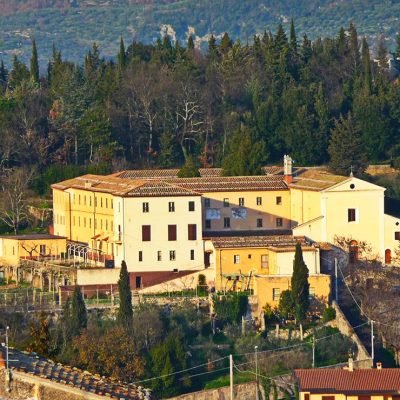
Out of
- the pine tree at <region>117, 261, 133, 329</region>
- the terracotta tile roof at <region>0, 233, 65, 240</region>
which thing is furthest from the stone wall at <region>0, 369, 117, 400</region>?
the terracotta tile roof at <region>0, 233, 65, 240</region>

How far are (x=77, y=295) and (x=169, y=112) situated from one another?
2360cm

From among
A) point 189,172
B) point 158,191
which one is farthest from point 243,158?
point 158,191

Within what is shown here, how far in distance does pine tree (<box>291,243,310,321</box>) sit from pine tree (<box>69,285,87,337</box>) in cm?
574

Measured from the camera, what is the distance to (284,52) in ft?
271

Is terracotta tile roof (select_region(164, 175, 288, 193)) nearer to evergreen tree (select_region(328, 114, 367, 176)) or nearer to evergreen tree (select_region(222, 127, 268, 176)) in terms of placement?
evergreen tree (select_region(222, 127, 268, 176))

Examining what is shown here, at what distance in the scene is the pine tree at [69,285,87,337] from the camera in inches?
2069

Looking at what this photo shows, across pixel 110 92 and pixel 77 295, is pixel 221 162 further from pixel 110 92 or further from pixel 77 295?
pixel 77 295

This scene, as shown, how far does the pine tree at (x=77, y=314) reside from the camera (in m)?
52.6

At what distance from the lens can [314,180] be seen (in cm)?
6369

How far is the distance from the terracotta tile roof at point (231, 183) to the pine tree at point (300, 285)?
740 centimetres

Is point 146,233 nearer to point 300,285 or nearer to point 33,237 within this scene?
point 33,237

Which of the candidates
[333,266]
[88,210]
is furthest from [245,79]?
[333,266]

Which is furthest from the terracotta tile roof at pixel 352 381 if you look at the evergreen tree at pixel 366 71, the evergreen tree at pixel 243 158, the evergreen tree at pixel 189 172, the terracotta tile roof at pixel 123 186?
the evergreen tree at pixel 366 71

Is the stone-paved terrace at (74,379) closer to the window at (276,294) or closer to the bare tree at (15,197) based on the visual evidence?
the window at (276,294)
